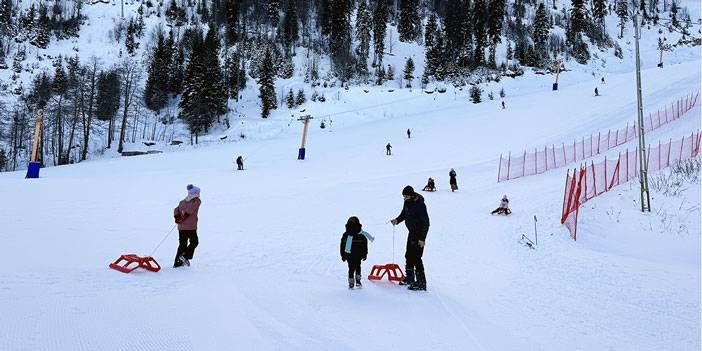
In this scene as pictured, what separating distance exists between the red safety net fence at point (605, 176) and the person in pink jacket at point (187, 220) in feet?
32.1

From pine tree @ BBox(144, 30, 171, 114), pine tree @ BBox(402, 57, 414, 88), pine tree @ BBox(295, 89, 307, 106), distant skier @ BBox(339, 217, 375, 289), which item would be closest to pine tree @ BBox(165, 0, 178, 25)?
pine tree @ BBox(144, 30, 171, 114)

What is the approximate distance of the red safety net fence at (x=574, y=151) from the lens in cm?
2512

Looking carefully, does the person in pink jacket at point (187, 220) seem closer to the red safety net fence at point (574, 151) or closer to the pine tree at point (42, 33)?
Result: the red safety net fence at point (574, 151)

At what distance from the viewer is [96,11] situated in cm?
7975

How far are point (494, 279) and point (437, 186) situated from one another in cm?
1501

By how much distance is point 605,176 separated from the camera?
16172 mm

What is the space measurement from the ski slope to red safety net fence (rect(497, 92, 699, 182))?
148 centimetres

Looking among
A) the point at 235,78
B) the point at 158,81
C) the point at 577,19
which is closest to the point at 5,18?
the point at 158,81

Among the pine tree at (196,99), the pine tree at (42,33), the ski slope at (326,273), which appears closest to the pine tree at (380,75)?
the pine tree at (196,99)

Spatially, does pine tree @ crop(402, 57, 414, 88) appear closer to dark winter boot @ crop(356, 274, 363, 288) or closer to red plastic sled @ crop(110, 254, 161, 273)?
dark winter boot @ crop(356, 274, 363, 288)

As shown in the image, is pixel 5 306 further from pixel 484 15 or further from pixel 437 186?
pixel 484 15

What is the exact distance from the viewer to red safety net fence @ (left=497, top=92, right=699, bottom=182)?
2512 centimetres

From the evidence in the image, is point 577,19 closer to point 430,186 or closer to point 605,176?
point 430,186

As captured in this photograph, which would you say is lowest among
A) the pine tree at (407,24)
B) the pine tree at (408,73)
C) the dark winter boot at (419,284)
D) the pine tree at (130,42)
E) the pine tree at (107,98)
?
the dark winter boot at (419,284)
